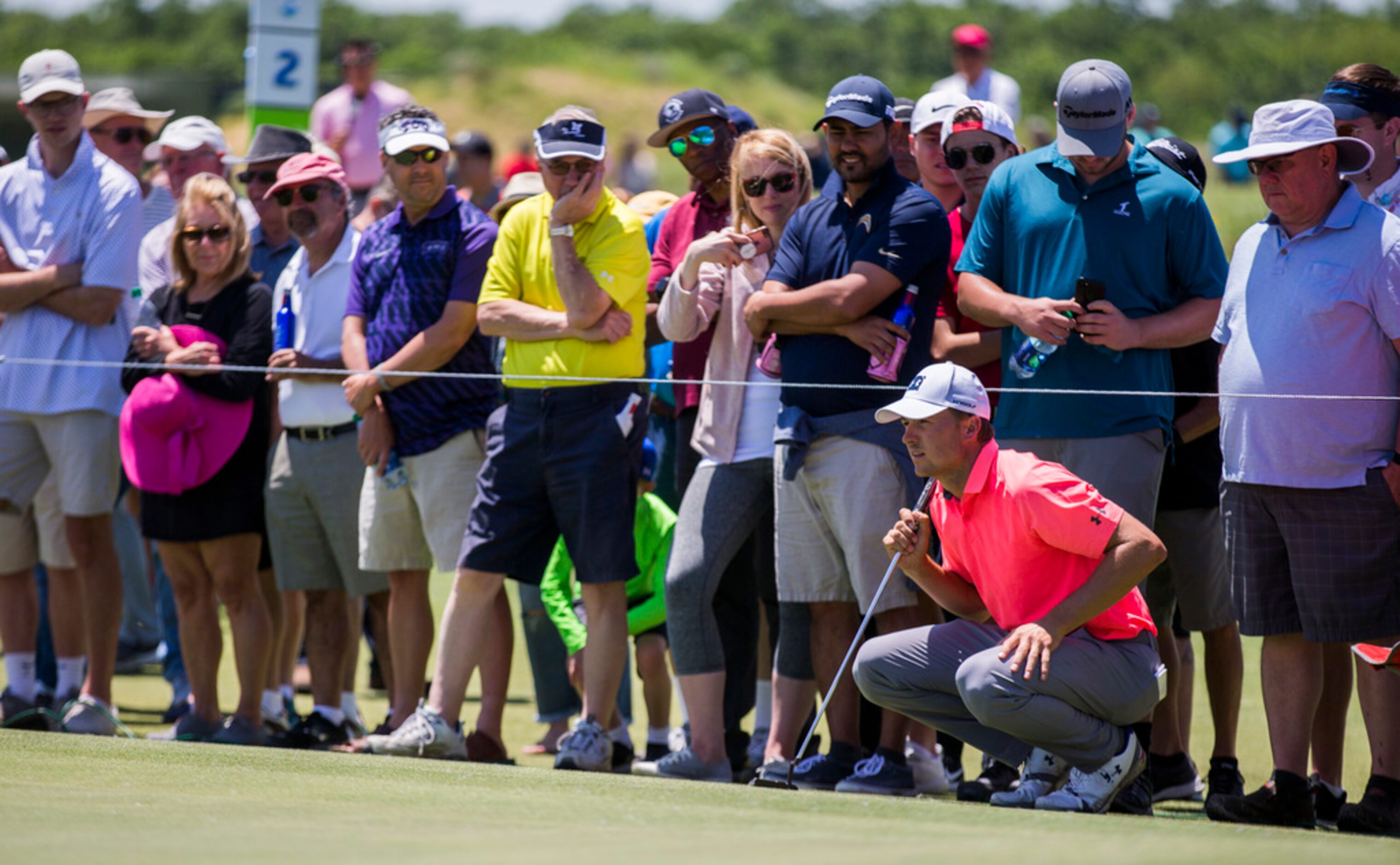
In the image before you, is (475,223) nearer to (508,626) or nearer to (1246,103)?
(508,626)

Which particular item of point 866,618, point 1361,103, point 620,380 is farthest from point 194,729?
point 1361,103

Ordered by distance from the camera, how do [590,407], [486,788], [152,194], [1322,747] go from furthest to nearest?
[152,194] < [590,407] < [1322,747] < [486,788]

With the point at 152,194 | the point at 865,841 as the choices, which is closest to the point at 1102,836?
the point at 865,841

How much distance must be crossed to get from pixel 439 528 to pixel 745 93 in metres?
43.2

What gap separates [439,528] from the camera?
20.4 feet

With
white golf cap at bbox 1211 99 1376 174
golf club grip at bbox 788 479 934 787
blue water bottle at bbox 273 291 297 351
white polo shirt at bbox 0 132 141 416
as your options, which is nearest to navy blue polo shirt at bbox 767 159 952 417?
golf club grip at bbox 788 479 934 787

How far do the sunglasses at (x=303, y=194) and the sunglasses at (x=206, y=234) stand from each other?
246mm

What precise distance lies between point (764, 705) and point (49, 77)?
3852mm

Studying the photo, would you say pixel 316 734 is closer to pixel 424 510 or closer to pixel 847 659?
pixel 424 510

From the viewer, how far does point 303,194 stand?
22.0ft

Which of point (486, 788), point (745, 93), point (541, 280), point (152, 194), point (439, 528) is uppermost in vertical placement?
point (745, 93)

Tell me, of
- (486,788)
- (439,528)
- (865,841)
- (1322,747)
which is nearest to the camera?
(865,841)

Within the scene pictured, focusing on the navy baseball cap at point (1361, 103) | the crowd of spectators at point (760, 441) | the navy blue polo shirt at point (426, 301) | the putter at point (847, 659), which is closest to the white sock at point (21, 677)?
the crowd of spectators at point (760, 441)

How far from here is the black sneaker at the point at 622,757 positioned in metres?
6.09
